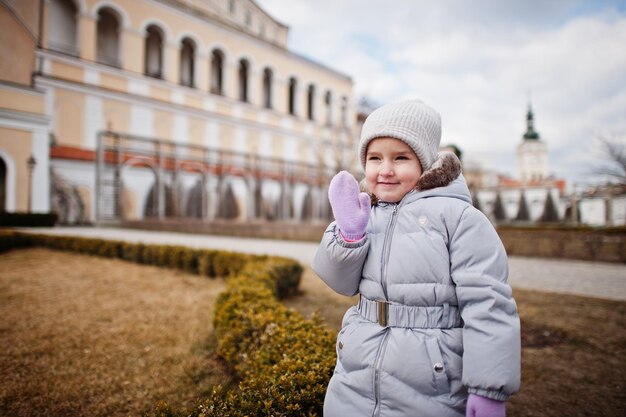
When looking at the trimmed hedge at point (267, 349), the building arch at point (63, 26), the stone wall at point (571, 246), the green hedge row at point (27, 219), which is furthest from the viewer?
the building arch at point (63, 26)

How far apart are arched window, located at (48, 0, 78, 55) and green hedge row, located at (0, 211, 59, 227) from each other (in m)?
14.4

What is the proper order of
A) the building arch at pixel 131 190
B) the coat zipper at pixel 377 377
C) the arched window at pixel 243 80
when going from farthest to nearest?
1. the arched window at pixel 243 80
2. the building arch at pixel 131 190
3. the coat zipper at pixel 377 377

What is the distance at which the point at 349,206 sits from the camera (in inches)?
57.8

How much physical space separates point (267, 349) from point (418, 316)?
5.42 feet

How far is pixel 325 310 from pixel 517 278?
14.6 feet

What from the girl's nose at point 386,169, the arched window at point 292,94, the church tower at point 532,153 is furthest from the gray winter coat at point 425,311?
the church tower at point 532,153

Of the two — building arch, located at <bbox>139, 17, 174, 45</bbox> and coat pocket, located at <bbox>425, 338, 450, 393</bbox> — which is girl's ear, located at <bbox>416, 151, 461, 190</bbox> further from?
building arch, located at <bbox>139, 17, 174, 45</bbox>

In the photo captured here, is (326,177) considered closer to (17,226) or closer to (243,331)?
(17,226)

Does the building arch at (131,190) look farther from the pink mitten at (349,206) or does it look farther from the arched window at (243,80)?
the pink mitten at (349,206)

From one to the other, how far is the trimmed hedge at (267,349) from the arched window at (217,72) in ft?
96.2

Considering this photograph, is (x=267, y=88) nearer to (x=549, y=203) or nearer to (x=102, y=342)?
(x=549, y=203)

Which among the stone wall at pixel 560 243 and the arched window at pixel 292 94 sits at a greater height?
the arched window at pixel 292 94

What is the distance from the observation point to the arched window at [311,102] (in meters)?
39.5

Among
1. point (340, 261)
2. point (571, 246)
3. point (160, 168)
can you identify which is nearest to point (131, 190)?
point (160, 168)
